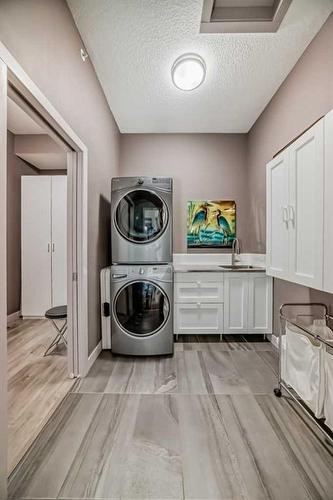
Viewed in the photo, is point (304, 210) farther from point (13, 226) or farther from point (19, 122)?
point (13, 226)

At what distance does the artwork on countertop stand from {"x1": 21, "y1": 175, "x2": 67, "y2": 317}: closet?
1797 mm

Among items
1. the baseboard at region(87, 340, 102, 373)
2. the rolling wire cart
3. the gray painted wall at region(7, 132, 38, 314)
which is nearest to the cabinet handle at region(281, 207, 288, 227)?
the rolling wire cart

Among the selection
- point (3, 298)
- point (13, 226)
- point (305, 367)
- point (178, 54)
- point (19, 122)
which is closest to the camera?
point (3, 298)

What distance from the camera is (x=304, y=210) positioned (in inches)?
65.7

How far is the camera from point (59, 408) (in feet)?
5.81

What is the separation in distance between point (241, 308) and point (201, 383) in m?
1.11

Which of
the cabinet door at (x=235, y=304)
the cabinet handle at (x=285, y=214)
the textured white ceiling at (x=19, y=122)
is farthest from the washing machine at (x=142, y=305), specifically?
the textured white ceiling at (x=19, y=122)

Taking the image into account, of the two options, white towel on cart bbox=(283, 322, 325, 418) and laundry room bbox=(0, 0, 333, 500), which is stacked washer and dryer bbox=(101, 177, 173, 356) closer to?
laundry room bbox=(0, 0, 333, 500)

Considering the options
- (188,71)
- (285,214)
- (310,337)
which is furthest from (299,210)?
(188,71)

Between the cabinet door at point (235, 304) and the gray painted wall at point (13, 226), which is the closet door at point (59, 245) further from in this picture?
the cabinet door at point (235, 304)

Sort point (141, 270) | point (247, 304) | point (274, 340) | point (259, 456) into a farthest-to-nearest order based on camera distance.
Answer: point (247, 304)
point (274, 340)
point (141, 270)
point (259, 456)

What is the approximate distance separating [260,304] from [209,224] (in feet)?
4.10

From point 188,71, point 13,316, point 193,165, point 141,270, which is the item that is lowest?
point 13,316

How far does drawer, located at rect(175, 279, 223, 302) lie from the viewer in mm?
2986
